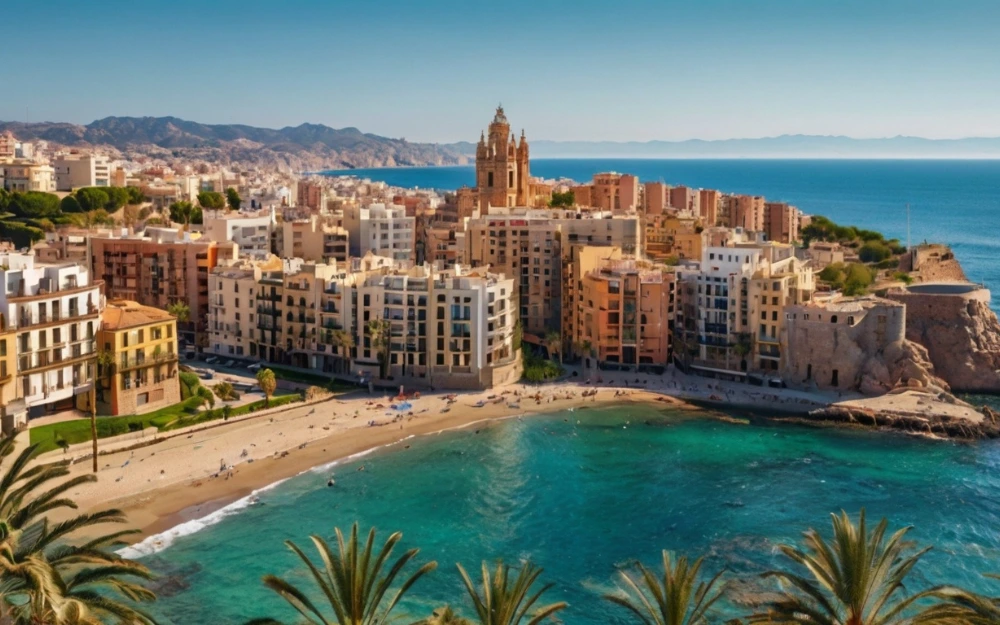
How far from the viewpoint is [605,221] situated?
80.1 meters

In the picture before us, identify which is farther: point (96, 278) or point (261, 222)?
point (261, 222)

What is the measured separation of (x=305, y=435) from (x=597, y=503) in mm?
16919

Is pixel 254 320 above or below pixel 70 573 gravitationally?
above

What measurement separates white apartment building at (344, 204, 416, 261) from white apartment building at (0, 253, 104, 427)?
133 feet

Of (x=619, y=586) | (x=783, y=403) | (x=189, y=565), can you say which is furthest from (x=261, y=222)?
(x=619, y=586)

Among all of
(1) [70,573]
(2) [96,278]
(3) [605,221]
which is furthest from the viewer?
(3) [605,221]

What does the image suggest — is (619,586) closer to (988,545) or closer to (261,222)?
(988,545)

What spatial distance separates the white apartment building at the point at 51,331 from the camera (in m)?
47.0

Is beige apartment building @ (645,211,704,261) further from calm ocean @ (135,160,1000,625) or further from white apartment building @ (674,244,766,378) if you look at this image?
calm ocean @ (135,160,1000,625)

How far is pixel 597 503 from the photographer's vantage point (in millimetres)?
45312

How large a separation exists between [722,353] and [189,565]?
1622 inches

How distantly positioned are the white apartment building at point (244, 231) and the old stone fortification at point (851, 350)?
137 ft

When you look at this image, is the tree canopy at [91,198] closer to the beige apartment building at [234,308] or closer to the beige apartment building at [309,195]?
the beige apartment building at [234,308]

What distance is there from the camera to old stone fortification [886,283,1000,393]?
67.4 meters
